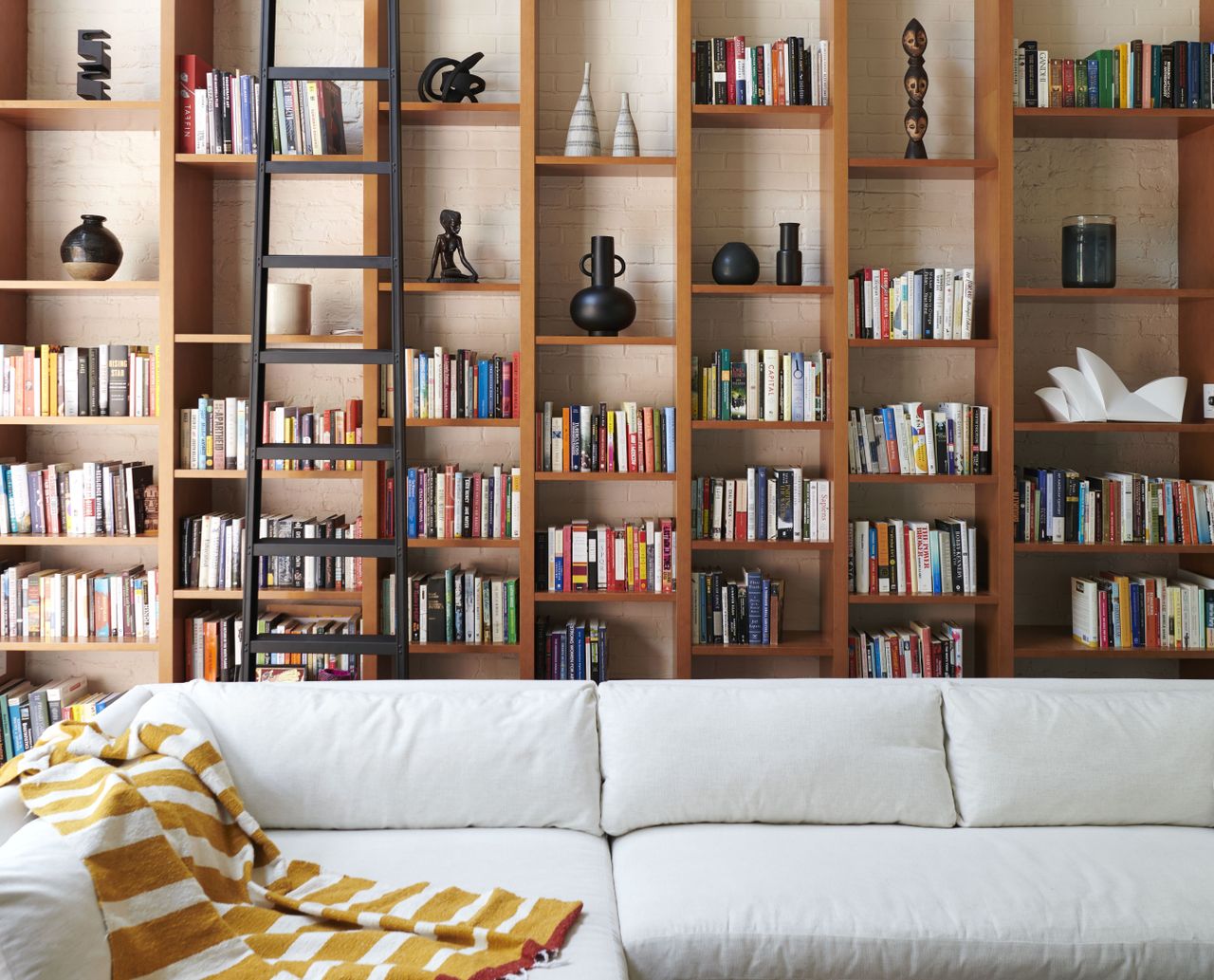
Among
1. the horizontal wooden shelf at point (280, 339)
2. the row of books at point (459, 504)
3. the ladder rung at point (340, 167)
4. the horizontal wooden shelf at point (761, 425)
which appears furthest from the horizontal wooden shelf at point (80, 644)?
the horizontal wooden shelf at point (761, 425)

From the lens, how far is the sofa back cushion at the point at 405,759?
7.75 feet

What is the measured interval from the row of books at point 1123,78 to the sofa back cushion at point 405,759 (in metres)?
2.59

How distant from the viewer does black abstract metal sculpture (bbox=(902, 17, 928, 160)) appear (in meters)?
3.45

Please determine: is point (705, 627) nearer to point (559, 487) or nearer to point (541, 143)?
point (559, 487)

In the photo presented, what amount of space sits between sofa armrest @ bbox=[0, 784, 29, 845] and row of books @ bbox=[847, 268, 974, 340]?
8.74 feet

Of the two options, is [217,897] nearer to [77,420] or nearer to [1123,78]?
[77,420]

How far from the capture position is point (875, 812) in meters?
2.42

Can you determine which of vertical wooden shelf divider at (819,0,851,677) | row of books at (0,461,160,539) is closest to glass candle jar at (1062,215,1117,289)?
vertical wooden shelf divider at (819,0,851,677)

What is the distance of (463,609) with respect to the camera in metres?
3.48

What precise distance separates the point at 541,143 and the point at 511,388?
910 millimetres

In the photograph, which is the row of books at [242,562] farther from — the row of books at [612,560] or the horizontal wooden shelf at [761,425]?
the horizontal wooden shelf at [761,425]

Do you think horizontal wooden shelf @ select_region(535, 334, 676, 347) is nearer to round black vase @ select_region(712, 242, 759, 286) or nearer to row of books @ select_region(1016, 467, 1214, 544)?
round black vase @ select_region(712, 242, 759, 286)

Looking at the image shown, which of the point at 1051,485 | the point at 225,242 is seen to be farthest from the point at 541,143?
the point at 1051,485

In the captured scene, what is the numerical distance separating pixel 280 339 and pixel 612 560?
4.34 ft
